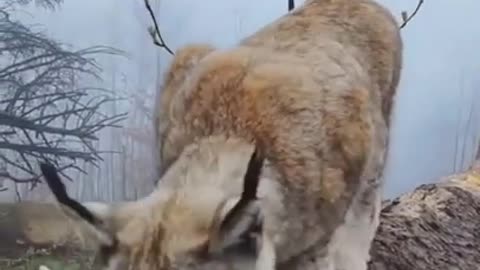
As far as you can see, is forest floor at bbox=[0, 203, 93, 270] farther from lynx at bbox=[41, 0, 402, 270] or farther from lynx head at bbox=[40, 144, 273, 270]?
lynx head at bbox=[40, 144, 273, 270]

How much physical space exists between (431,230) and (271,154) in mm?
859

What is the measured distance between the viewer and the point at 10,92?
3010 millimetres

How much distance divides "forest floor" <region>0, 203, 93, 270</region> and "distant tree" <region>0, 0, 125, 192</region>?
0.29ft

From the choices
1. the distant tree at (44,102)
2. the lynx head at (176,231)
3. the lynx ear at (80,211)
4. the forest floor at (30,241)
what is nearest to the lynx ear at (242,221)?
the lynx head at (176,231)

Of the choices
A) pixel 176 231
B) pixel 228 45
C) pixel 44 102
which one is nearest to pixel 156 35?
pixel 228 45

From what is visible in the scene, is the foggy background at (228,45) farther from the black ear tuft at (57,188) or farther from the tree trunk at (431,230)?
the black ear tuft at (57,188)

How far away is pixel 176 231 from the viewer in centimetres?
165

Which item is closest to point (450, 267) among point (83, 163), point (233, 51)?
point (233, 51)

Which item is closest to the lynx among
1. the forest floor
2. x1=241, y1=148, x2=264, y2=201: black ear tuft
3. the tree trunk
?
x1=241, y1=148, x2=264, y2=201: black ear tuft

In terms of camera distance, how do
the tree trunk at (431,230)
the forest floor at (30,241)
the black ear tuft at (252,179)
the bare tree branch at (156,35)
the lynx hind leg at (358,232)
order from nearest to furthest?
the black ear tuft at (252,179)
the lynx hind leg at (358,232)
the tree trunk at (431,230)
the forest floor at (30,241)
the bare tree branch at (156,35)

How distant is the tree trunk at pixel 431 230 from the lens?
2646 mm

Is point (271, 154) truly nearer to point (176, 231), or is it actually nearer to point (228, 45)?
point (176, 231)

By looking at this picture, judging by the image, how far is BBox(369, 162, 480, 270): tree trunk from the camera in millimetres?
2646

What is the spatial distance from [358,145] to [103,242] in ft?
2.36
